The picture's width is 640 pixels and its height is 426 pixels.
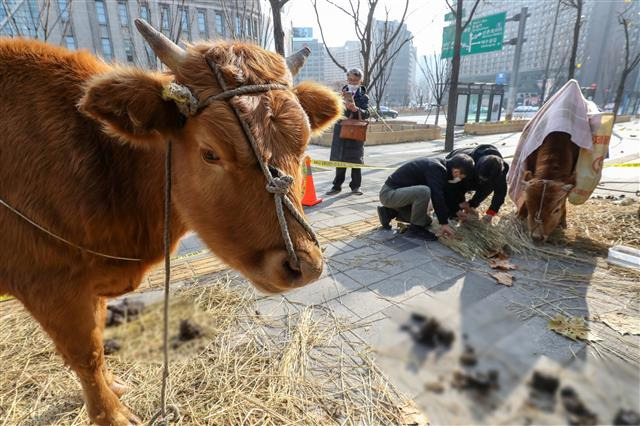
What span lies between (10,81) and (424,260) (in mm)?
3960

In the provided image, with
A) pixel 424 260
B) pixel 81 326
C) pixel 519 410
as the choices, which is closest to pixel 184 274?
pixel 81 326

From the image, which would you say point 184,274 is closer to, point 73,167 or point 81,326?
point 81,326

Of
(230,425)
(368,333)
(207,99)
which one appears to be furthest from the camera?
(368,333)

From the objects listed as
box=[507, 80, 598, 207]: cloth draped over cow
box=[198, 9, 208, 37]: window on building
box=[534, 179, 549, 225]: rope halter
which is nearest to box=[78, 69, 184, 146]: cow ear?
box=[534, 179, 549, 225]: rope halter

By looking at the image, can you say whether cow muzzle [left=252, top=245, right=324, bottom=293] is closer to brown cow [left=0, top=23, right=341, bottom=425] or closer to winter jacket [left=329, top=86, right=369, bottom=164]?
brown cow [left=0, top=23, right=341, bottom=425]

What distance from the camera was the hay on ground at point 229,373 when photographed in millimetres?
2137

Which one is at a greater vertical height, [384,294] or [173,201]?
[173,201]

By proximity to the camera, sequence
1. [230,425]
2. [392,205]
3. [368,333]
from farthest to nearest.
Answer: [392,205]
[368,333]
[230,425]

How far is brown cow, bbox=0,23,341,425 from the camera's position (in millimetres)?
1456

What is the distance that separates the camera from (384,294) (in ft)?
11.3

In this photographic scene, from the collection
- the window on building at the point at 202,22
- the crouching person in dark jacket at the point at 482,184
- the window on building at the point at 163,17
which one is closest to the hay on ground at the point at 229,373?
the crouching person in dark jacket at the point at 482,184

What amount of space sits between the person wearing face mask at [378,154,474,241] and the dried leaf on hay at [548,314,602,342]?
1.78m

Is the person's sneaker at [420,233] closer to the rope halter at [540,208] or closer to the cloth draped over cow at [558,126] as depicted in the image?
the rope halter at [540,208]

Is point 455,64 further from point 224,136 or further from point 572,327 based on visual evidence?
point 224,136
